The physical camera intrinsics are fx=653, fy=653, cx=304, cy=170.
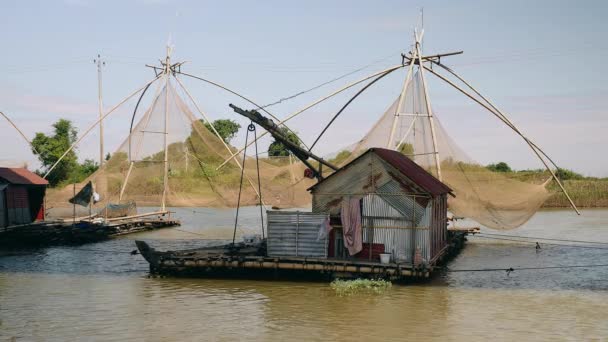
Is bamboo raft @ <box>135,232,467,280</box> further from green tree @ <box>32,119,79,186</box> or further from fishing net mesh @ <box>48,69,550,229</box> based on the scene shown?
green tree @ <box>32,119,79,186</box>

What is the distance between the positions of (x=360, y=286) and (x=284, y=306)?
2.47 m

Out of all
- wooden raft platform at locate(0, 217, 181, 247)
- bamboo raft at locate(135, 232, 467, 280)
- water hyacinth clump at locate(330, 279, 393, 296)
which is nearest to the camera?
water hyacinth clump at locate(330, 279, 393, 296)

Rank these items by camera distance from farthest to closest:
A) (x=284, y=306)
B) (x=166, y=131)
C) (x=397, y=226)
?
(x=166, y=131) < (x=397, y=226) < (x=284, y=306)

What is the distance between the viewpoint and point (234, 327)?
13953 mm

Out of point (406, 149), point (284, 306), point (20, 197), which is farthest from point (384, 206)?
point (20, 197)

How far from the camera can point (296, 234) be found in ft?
61.8

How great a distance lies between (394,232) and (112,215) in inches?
780

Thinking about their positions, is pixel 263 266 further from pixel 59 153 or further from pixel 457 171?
pixel 59 153

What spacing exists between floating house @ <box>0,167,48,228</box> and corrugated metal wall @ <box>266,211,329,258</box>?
15394 mm

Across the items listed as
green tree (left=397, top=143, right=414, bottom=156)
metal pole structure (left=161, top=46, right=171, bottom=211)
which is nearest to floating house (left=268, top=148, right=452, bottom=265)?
green tree (left=397, top=143, right=414, bottom=156)

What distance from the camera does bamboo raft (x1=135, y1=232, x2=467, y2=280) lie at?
17.7 m

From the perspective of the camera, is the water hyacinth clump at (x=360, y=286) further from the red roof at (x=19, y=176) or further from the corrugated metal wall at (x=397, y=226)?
the red roof at (x=19, y=176)

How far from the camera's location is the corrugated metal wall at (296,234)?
1869 centimetres

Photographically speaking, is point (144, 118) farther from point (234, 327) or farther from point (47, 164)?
point (47, 164)
